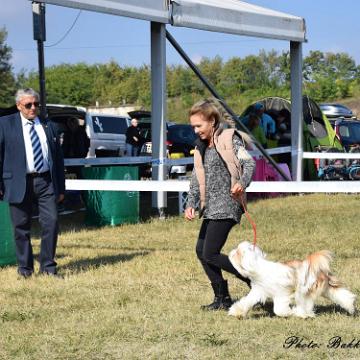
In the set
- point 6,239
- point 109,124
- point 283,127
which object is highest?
point 109,124

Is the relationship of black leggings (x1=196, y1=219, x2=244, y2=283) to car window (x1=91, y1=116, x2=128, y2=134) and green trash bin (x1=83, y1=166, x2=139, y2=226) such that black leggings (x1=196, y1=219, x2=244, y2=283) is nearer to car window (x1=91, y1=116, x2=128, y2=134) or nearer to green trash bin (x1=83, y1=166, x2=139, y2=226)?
green trash bin (x1=83, y1=166, x2=139, y2=226)

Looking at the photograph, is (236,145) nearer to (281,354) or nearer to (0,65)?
(281,354)

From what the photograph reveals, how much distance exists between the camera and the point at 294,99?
17.1m

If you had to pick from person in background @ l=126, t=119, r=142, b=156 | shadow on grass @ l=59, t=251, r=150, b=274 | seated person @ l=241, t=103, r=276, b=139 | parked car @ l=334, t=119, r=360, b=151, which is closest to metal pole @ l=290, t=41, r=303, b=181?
seated person @ l=241, t=103, r=276, b=139

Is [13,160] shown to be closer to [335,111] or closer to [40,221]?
[40,221]

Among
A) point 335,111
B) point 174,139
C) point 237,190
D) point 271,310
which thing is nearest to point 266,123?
point 174,139

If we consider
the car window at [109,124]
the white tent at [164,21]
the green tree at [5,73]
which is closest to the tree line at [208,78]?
the green tree at [5,73]

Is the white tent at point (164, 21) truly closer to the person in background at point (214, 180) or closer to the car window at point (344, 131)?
the person in background at point (214, 180)

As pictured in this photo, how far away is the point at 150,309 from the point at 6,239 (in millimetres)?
2753

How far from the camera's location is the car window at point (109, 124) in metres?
22.6

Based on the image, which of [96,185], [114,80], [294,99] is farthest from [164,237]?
[114,80]

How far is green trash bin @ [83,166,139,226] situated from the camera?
40.0ft

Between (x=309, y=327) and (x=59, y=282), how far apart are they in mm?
Answer: 2760

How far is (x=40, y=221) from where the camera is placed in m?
7.82
